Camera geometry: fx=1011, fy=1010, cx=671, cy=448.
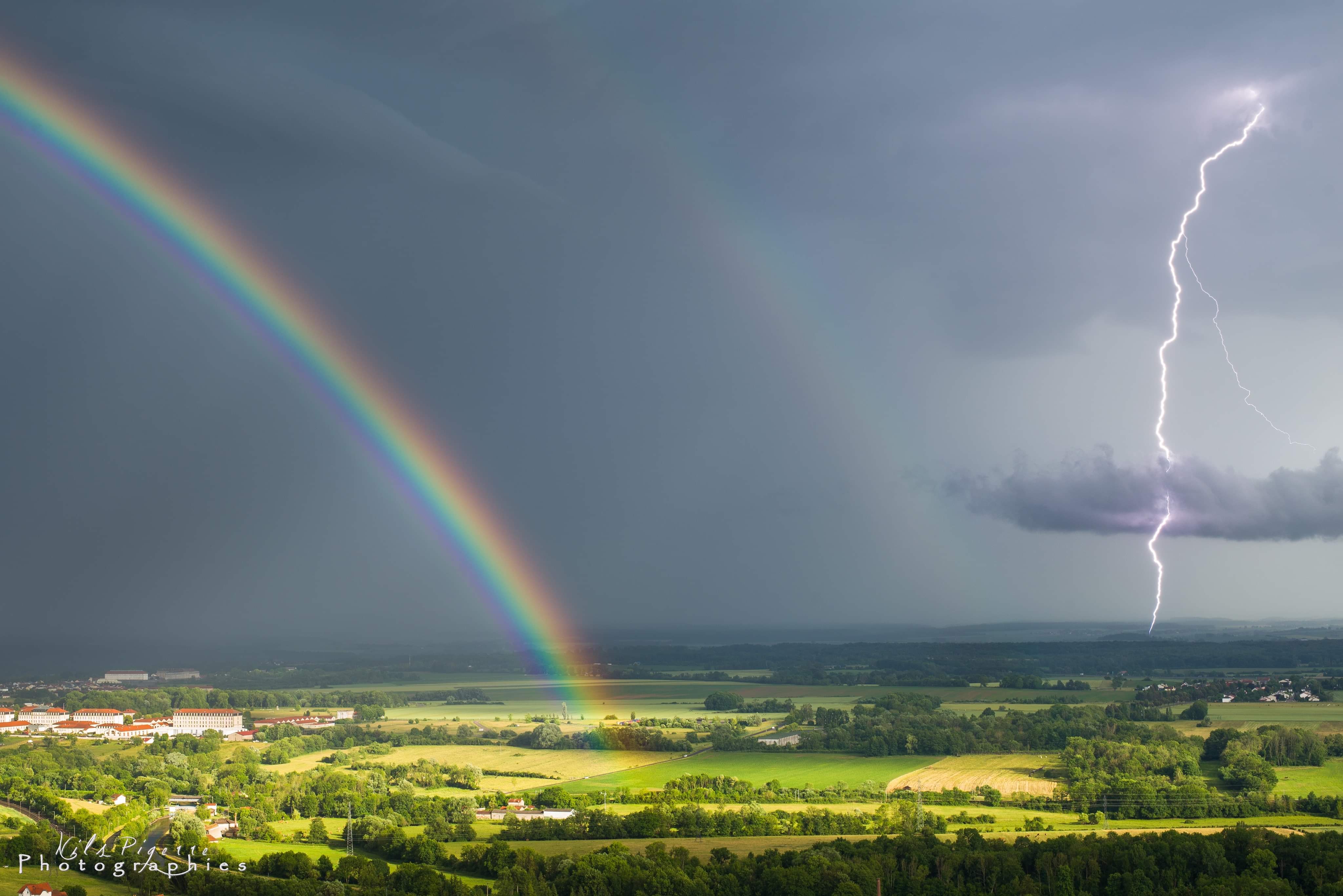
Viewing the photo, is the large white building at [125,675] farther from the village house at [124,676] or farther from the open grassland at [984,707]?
the open grassland at [984,707]

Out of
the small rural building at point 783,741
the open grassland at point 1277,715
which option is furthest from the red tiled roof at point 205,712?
the open grassland at point 1277,715

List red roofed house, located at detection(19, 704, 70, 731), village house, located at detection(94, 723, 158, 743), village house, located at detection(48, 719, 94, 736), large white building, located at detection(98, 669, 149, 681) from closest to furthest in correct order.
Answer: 1. village house, located at detection(94, 723, 158, 743)
2. village house, located at detection(48, 719, 94, 736)
3. red roofed house, located at detection(19, 704, 70, 731)
4. large white building, located at detection(98, 669, 149, 681)

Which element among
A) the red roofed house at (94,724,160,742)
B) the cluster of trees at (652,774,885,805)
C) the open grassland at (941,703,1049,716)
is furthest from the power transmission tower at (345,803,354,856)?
the open grassland at (941,703,1049,716)

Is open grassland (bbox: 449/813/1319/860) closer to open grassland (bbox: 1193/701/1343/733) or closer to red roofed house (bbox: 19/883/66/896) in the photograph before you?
red roofed house (bbox: 19/883/66/896)

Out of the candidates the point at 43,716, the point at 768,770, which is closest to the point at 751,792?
the point at 768,770

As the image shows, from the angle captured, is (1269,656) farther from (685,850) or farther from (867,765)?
(685,850)

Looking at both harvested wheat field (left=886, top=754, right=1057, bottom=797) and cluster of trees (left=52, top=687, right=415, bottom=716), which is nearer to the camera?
harvested wheat field (left=886, top=754, right=1057, bottom=797)

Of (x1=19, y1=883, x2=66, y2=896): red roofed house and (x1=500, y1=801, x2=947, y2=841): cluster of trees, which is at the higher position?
→ (x1=19, y1=883, x2=66, y2=896): red roofed house

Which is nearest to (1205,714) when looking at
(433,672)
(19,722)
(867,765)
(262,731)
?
(867,765)
